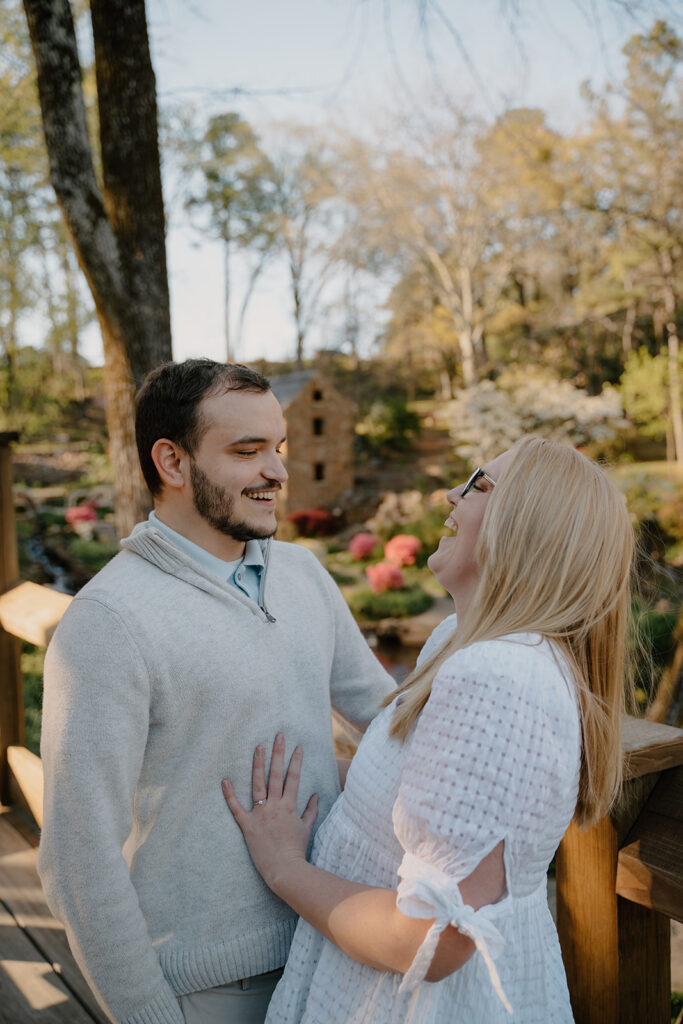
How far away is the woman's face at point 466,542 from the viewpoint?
127 cm

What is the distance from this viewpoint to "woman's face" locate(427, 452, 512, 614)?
4.18 feet

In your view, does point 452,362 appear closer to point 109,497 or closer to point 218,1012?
point 109,497

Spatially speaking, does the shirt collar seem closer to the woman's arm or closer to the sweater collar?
the sweater collar

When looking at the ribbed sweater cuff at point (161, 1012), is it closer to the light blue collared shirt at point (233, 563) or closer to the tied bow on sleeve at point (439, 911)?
the tied bow on sleeve at point (439, 911)

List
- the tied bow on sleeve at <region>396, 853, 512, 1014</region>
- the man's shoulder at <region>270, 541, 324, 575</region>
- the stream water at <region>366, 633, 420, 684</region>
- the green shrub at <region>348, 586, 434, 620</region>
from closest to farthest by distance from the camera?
the tied bow on sleeve at <region>396, 853, 512, 1014</region>
the man's shoulder at <region>270, 541, 324, 575</region>
the stream water at <region>366, 633, 420, 684</region>
the green shrub at <region>348, 586, 434, 620</region>

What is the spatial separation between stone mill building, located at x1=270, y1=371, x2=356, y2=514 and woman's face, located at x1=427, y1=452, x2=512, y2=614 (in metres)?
18.9

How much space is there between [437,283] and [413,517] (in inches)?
402

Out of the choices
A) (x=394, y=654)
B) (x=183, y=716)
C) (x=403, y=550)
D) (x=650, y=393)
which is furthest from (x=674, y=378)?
(x=183, y=716)

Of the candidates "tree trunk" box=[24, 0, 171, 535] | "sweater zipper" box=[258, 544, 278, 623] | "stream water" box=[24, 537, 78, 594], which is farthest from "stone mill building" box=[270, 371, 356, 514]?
"sweater zipper" box=[258, 544, 278, 623]

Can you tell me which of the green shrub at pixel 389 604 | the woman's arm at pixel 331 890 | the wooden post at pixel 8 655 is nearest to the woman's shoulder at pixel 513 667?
the woman's arm at pixel 331 890

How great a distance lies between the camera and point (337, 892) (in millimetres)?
1186

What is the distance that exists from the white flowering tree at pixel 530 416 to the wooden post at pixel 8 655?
47.6 feet

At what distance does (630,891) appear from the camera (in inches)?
52.5

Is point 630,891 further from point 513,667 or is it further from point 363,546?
point 363,546
